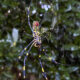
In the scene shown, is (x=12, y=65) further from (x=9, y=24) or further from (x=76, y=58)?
(x=76, y=58)

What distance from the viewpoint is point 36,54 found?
0.98 metres

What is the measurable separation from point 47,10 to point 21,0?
226 millimetres

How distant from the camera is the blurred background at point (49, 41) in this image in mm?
985

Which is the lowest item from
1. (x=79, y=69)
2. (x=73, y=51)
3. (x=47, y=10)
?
(x=79, y=69)

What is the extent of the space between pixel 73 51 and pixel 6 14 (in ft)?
1.68

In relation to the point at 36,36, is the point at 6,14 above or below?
above

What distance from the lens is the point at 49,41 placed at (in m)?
0.99

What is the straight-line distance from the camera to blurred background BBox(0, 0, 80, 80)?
3.23 feet

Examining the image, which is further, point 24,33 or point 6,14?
point 6,14

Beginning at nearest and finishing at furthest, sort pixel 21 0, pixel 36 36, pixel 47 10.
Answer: pixel 36 36 → pixel 47 10 → pixel 21 0

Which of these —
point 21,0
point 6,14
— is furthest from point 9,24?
point 21,0

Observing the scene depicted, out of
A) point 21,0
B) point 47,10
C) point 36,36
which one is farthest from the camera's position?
point 21,0

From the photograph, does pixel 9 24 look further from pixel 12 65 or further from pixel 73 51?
pixel 73 51

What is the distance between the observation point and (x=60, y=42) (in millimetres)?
1053
